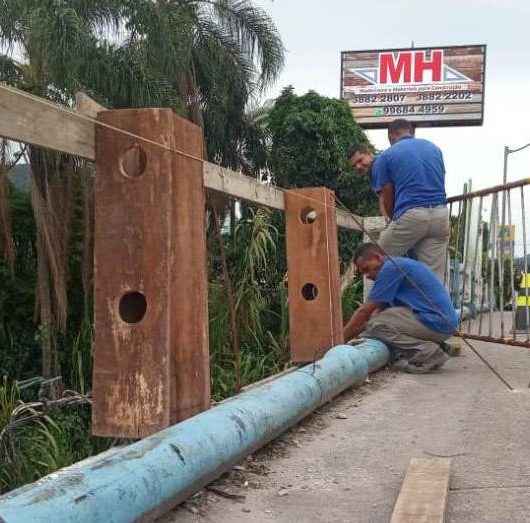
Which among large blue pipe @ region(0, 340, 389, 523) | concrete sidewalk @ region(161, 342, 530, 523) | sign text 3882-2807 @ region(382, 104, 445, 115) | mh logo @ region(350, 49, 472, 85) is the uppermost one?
mh logo @ region(350, 49, 472, 85)

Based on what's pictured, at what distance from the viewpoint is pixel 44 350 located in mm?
10672

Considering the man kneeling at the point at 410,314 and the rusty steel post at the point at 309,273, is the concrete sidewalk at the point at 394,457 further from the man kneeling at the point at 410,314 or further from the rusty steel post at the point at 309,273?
the rusty steel post at the point at 309,273

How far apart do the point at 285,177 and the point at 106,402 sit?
45.3 feet

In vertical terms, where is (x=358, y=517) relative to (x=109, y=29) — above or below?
below

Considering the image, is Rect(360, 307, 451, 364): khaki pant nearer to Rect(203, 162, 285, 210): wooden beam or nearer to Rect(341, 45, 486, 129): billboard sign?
Rect(203, 162, 285, 210): wooden beam

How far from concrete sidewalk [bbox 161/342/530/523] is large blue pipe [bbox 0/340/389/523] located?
142 mm

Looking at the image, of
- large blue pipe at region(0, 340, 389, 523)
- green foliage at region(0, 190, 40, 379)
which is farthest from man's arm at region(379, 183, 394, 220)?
green foliage at region(0, 190, 40, 379)

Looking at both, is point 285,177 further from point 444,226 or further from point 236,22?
point 444,226

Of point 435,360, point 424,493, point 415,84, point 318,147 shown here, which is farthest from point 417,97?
point 424,493

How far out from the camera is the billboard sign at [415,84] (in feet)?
105

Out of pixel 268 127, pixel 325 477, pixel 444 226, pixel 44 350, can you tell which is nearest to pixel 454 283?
pixel 444 226

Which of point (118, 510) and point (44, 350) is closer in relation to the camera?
Answer: point (118, 510)

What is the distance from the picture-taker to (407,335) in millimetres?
5457

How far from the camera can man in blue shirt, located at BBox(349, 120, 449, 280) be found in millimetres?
5902
